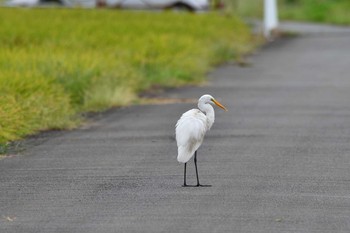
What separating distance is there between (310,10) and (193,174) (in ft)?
140

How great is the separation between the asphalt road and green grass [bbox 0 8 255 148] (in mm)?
531

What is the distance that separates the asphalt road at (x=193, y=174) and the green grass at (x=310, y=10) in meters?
30.2

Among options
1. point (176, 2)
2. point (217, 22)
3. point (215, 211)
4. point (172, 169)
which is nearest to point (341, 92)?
point (172, 169)

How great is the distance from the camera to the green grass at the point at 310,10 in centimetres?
4912

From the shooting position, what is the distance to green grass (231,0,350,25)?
161 feet

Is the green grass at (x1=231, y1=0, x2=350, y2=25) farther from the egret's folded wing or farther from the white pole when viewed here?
the egret's folded wing

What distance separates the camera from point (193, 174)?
1137 cm

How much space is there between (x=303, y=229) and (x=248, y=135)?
5754 millimetres

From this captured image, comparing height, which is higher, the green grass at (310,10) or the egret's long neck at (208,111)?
the egret's long neck at (208,111)

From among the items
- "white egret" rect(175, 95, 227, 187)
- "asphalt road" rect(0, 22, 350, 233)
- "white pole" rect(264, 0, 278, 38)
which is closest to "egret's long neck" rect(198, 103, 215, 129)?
"white egret" rect(175, 95, 227, 187)

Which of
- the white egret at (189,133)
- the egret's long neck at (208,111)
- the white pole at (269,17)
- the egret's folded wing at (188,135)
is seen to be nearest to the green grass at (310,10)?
the white pole at (269,17)

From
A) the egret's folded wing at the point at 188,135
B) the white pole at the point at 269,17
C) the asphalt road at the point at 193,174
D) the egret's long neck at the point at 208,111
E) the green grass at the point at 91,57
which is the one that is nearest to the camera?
the asphalt road at the point at 193,174

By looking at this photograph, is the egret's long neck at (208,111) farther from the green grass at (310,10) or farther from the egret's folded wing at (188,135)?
the green grass at (310,10)

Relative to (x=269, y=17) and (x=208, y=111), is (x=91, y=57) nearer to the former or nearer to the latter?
(x=208, y=111)
